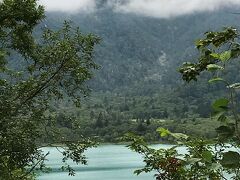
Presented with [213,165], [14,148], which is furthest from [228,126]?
[14,148]

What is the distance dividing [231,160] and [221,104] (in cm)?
39

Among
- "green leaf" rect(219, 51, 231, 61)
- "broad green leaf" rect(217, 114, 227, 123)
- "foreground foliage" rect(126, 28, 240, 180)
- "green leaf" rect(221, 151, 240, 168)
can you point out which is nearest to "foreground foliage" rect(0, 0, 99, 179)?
"foreground foliage" rect(126, 28, 240, 180)

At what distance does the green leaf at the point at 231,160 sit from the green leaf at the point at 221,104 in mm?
315

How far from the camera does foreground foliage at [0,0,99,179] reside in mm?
17500

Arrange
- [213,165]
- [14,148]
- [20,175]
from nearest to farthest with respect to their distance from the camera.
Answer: [213,165] → [20,175] → [14,148]

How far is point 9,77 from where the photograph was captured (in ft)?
65.4

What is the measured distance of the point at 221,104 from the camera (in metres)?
3.22

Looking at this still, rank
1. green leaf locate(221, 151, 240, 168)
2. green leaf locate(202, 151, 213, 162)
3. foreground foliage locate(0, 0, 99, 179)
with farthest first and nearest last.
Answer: foreground foliage locate(0, 0, 99, 179) → green leaf locate(202, 151, 213, 162) → green leaf locate(221, 151, 240, 168)

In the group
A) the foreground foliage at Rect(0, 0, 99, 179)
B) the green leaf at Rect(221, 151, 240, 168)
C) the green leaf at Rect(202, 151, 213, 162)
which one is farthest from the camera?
the foreground foliage at Rect(0, 0, 99, 179)

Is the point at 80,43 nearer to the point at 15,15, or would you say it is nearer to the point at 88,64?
the point at 88,64

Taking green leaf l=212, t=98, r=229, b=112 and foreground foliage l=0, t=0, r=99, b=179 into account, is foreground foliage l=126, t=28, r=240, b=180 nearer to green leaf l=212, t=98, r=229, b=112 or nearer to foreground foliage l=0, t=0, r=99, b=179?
green leaf l=212, t=98, r=229, b=112

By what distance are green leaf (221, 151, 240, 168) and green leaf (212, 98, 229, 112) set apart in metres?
0.31

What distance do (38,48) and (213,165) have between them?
56.6 feet

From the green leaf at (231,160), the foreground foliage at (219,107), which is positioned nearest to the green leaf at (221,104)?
the foreground foliage at (219,107)
